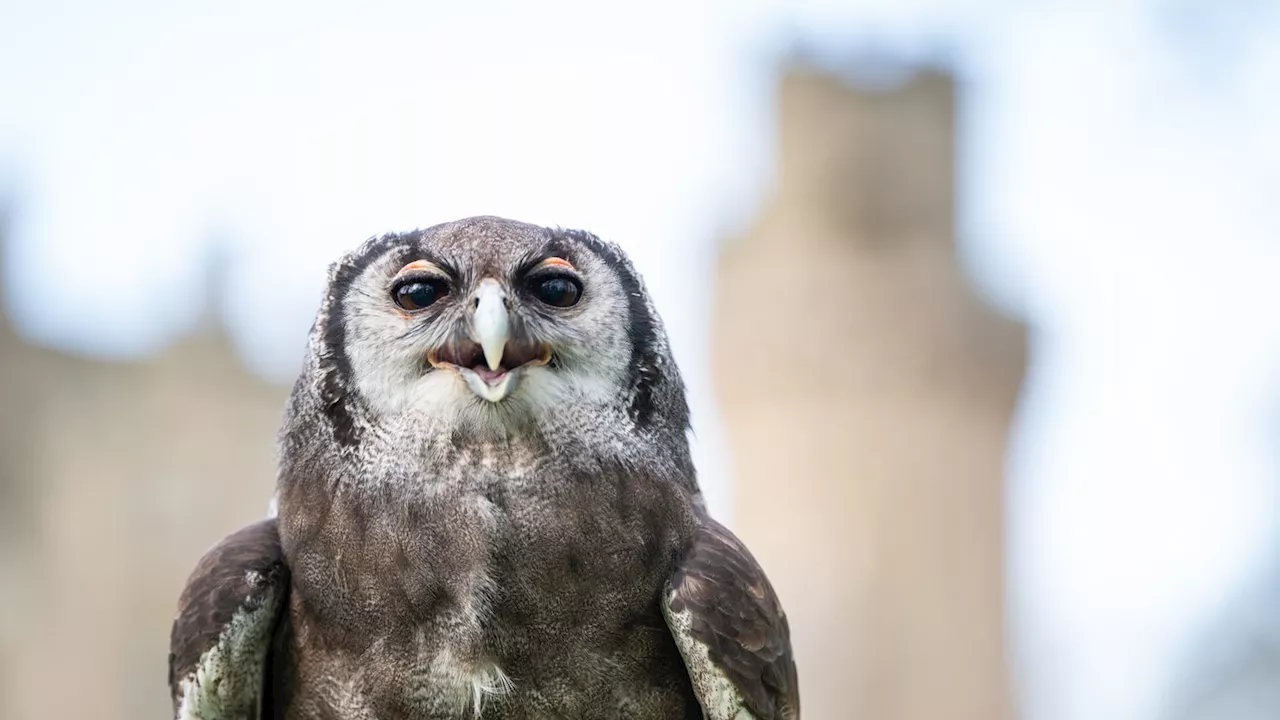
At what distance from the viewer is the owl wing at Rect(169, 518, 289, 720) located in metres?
3.18

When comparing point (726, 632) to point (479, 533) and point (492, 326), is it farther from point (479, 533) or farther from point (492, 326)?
point (492, 326)

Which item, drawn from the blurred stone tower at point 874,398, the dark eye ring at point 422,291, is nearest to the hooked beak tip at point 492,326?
the dark eye ring at point 422,291

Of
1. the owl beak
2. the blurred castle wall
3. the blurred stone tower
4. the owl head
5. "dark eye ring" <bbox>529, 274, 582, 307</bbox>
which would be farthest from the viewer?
the blurred stone tower

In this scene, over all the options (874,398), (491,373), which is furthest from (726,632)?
(874,398)

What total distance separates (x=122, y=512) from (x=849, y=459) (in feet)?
44.2

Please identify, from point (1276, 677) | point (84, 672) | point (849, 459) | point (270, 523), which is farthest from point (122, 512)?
point (270, 523)

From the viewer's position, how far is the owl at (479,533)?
302cm

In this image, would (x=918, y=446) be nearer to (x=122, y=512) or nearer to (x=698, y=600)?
(x=122, y=512)

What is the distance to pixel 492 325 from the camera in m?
2.88

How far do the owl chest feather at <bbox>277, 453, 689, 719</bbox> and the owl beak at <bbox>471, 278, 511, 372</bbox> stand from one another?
317 millimetres

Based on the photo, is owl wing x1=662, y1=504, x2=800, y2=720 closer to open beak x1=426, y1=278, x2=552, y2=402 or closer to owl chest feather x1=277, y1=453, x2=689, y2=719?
owl chest feather x1=277, y1=453, x2=689, y2=719

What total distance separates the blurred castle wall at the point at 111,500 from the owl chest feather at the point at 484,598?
1911 centimetres

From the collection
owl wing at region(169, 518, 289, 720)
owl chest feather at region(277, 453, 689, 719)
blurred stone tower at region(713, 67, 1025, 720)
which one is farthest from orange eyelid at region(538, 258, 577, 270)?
blurred stone tower at region(713, 67, 1025, 720)

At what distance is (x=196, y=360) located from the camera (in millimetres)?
24812
